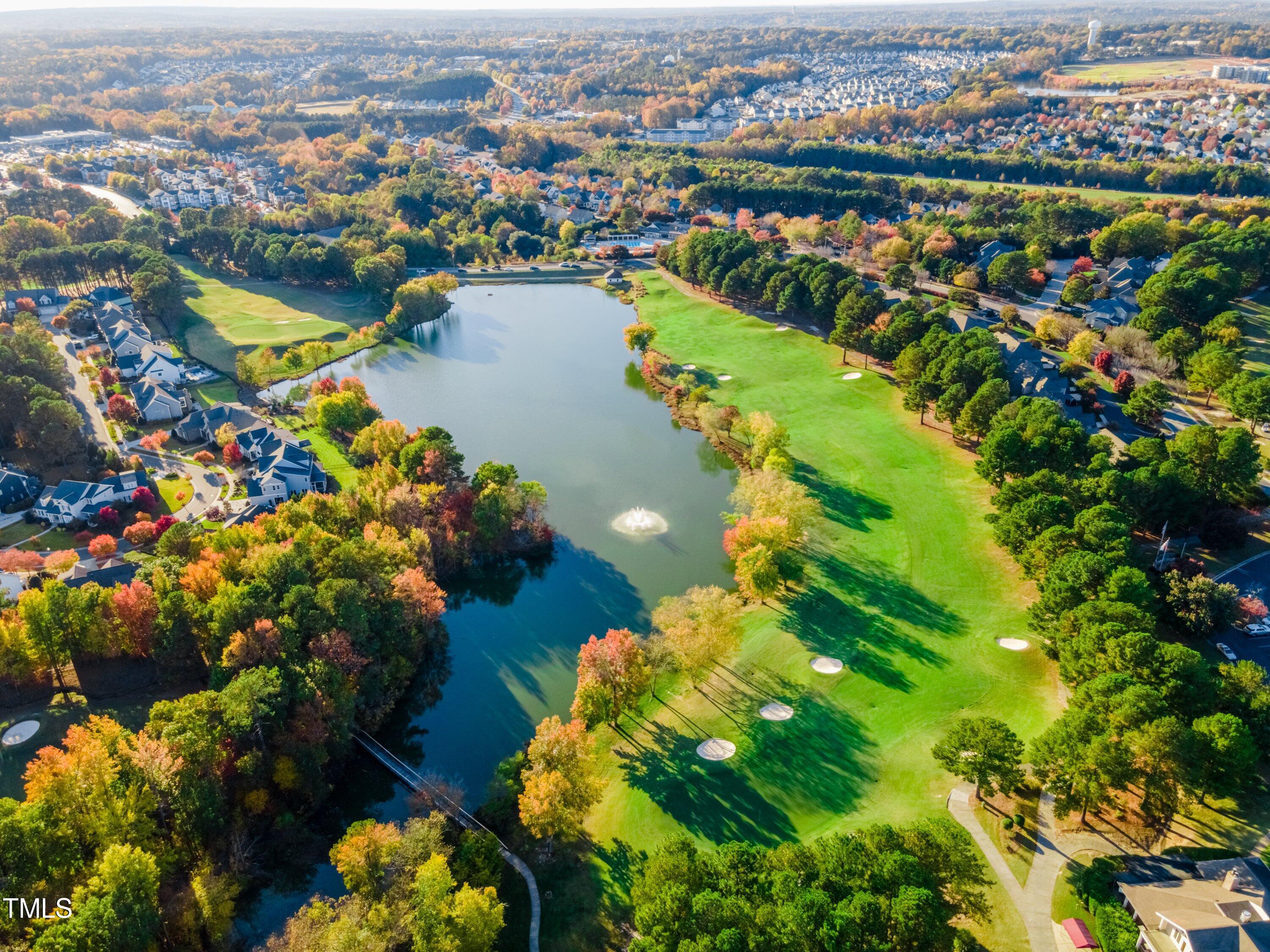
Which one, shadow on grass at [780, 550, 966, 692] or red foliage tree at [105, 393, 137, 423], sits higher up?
shadow on grass at [780, 550, 966, 692]

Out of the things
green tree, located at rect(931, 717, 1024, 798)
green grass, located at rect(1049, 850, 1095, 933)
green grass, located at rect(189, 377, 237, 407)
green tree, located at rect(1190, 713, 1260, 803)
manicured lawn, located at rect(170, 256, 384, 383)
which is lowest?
manicured lawn, located at rect(170, 256, 384, 383)

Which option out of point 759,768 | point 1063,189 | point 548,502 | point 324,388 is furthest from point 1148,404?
point 1063,189

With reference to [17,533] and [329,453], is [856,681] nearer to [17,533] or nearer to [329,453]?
[329,453]

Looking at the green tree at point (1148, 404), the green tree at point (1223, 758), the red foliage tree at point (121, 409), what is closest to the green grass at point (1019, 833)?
the green tree at point (1223, 758)

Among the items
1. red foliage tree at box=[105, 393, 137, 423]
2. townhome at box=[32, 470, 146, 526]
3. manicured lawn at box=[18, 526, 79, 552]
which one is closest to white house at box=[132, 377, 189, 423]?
red foliage tree at box=[105, 393, 137, 423]

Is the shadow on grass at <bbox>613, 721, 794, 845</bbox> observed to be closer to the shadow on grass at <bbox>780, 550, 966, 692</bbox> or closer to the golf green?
the golf green

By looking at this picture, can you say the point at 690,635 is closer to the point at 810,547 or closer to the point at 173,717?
the point at 810,547
